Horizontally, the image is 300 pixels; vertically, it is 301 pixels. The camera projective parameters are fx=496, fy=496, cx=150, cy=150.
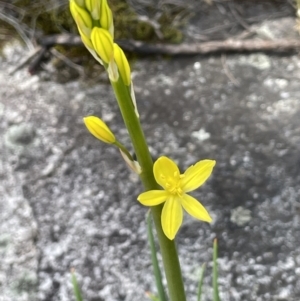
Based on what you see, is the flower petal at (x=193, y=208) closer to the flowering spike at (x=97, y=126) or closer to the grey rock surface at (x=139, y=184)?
the flowering spike at (x=97, y=126)

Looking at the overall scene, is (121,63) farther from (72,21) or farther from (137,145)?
(72,21)

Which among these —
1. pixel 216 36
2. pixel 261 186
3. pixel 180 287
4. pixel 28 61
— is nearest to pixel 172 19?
pixel 216 36

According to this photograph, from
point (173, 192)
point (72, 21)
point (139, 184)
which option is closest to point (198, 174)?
point (173, 192)

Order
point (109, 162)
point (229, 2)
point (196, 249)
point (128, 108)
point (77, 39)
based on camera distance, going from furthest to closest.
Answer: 1. point (229, 2)
2. point (77, 39)
3. point (109, 162)
4. point (196, 249)
5. point (128, 108)

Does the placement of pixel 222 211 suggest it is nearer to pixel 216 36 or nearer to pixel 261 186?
pixel 261 186

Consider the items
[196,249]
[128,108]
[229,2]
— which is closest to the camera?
[128,108]

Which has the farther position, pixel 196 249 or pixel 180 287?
pixel 196 249
